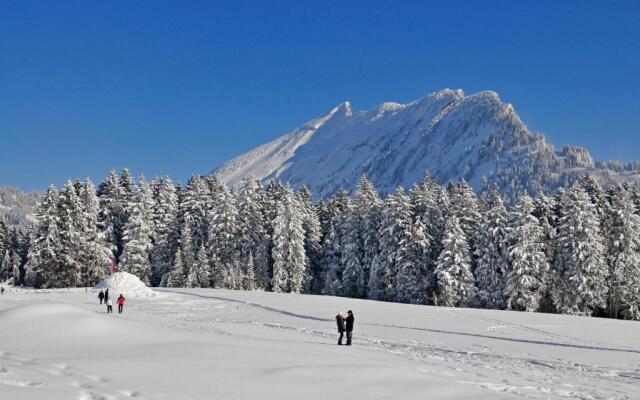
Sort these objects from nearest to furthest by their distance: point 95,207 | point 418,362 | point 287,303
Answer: point 418,362, point 287,303, point 95,207

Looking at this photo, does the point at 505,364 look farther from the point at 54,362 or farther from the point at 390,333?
the point at 54,362

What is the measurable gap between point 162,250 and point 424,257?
35.4 metres

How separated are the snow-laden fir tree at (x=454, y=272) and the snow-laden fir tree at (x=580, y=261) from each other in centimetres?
910

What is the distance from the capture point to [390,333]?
34.1 metres

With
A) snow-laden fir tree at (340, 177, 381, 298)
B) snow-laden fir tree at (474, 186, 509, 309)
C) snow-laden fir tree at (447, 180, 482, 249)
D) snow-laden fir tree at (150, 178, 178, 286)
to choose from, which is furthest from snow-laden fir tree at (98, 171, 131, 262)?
snow-laden fir tree at (474, 186, 509, 309)

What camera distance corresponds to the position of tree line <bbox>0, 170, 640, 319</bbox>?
59625 millimetres

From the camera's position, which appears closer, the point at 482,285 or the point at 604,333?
the point at 604,333

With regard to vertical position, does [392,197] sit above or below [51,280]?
above

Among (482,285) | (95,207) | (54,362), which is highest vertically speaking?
(95,207)

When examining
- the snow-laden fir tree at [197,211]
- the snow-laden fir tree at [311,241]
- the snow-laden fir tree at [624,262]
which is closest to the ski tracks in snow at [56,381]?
the snow-laden fir tree at [624,262]

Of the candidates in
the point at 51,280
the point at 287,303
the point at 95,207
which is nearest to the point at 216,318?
the point at 287,303

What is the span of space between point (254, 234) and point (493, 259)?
31.8 metres

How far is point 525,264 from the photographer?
193 feet

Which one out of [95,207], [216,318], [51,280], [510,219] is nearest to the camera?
[216,318]
